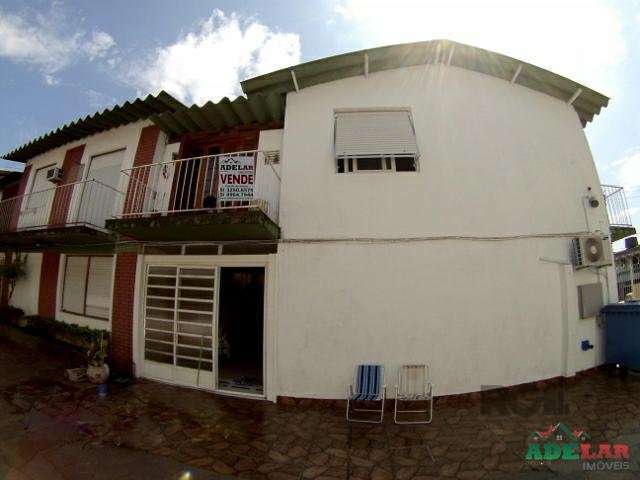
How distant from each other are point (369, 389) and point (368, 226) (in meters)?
2.78

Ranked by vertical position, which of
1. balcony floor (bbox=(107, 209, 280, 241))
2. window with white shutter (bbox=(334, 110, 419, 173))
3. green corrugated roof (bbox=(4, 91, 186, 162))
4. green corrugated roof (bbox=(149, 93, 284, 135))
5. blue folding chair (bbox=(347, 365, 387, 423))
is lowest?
blue folding chair (bbox=(347, 365, 387, 423))

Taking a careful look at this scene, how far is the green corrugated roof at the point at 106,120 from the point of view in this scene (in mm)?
6965

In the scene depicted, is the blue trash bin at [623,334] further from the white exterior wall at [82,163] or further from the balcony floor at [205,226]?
the white exterior wall at [82,163]

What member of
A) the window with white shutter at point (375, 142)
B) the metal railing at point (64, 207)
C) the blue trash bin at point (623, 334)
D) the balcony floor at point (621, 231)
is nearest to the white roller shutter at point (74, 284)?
the metal railing at point (64, 207)

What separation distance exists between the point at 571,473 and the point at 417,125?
558 cm

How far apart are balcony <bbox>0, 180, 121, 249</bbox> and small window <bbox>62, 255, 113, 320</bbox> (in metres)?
0.58

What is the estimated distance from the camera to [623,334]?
20.1 feet

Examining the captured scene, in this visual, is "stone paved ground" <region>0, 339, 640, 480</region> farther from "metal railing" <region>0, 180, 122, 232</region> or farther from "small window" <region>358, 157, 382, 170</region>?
"small window" <region>358, 157, 382, 170</region>

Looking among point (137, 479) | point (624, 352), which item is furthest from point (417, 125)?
point (137, 479)

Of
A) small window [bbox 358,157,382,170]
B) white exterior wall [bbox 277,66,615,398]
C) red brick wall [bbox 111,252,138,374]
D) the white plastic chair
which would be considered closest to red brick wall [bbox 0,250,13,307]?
red brick wall [bbox 111,252,138,374]

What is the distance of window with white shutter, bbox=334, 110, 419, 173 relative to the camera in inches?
222

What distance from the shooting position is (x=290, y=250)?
550 centimetres

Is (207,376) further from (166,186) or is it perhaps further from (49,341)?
(49,341)

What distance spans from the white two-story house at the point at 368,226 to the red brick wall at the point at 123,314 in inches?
2.1
